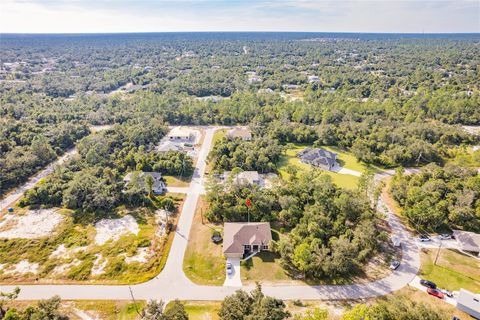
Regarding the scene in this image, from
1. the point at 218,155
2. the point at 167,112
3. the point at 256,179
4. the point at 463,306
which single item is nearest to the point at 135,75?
the point at 167,112

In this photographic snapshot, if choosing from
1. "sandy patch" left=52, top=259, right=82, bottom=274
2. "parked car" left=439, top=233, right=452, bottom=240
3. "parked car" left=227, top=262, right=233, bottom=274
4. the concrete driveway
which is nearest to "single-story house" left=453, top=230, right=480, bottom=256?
"parked car" left=439, top=233, right=452, bottom=240

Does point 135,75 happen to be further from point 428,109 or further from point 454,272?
point 454,272

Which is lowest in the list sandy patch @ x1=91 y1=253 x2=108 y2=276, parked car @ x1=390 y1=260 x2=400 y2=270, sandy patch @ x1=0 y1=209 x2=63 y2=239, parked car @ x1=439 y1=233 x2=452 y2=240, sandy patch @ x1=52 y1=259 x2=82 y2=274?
sandy patch @ x1=52 y1=259 x2=82 y2=274

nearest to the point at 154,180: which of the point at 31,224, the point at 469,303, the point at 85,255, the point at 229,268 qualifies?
the point at 85,255

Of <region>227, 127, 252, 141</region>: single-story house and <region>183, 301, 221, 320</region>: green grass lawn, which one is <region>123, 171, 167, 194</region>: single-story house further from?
<region>183, 301, 221, 320</region>: green grass lawn

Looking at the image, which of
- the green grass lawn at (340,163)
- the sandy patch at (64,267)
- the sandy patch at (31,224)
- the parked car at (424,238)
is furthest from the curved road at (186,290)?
the green grass lawn at (340,163)
